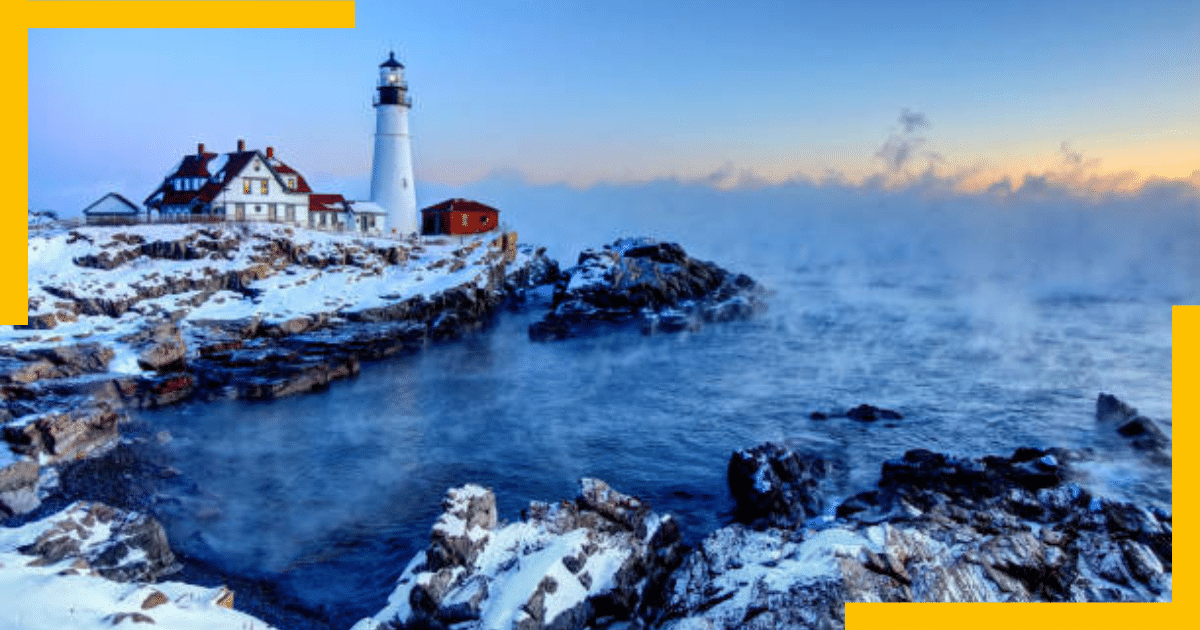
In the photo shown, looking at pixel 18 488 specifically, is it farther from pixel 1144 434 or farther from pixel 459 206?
pixel 459 206

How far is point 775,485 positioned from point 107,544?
1677 cm

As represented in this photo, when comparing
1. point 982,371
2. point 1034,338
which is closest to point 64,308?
point 982,371

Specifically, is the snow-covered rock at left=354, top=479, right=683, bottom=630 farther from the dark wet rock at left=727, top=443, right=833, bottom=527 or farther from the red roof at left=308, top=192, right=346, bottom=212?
the red roof at left=308, top=192, right=346, bottom=212

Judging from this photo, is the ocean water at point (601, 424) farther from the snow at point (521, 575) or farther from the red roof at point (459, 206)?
the red roof at point (459, 206)

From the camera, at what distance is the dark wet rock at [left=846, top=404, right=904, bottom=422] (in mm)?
31469

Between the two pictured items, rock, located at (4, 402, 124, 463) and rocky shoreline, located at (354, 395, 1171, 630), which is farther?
rock, located at (4, 402, 124, 463)

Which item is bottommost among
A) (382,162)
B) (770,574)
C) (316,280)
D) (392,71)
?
(770,574)

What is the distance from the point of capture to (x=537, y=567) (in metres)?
16.1

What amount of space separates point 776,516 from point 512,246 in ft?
189

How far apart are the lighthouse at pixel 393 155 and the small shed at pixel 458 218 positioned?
4.11 metres

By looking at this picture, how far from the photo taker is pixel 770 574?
15039 mm

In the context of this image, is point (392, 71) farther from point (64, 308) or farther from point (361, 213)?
point (64, 308)

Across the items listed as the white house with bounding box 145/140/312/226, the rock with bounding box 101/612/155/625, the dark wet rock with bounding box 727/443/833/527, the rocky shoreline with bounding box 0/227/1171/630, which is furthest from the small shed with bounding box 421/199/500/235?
the rock with bounding box 101/612/155/625

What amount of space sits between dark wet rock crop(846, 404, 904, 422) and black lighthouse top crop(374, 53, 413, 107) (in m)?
52.1
